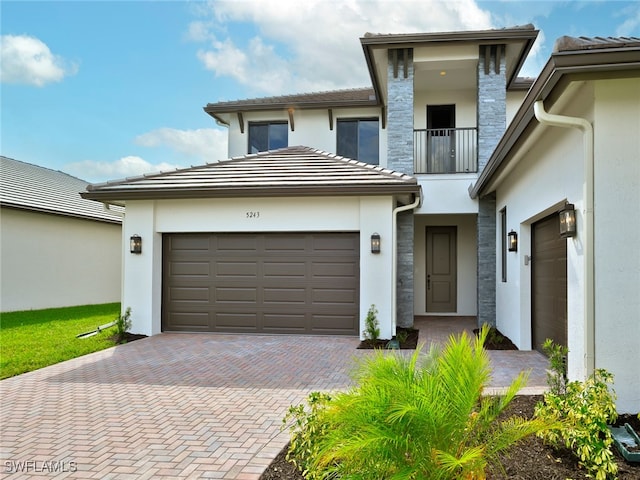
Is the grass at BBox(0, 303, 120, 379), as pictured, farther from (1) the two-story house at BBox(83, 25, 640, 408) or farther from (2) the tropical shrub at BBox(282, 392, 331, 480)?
(2) the tropical shrub at BBox(282, 392, 331, 480)

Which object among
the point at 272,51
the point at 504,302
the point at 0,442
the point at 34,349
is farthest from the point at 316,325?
the point at 272,51

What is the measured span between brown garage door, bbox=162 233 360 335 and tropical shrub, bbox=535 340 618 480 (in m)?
5.84

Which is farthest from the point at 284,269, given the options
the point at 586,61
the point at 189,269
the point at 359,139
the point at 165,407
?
the point at 586,61

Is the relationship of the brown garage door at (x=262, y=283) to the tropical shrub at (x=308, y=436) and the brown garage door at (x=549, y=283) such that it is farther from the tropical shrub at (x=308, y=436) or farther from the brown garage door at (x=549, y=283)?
the tropical shrub at (x=308, y=436)

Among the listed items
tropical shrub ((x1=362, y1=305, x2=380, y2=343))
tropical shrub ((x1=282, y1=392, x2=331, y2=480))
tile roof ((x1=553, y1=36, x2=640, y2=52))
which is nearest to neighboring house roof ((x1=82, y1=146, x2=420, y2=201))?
tropical shrub ((x1=362, y1=305, x2=380, y2=343))

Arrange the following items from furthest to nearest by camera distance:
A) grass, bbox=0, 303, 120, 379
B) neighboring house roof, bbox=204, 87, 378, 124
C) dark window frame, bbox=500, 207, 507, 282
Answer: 1. neighboring house roof, bbox=204, 87, 378, 124
2. dark window frame, bbox=500, 207, 507, 282
3. grass, bbox=0, 303, 120, 379

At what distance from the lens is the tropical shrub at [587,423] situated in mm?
3035

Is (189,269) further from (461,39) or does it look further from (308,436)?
(461,39)

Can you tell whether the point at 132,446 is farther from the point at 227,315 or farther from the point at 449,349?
the point at 227,315

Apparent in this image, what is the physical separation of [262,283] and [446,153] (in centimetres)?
647

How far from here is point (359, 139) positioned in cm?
1473

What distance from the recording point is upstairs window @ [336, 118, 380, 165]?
1457 cm

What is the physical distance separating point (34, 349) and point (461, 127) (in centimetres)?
1202

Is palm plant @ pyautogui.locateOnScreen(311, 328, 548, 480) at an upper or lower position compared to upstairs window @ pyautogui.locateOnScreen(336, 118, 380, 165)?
lower
